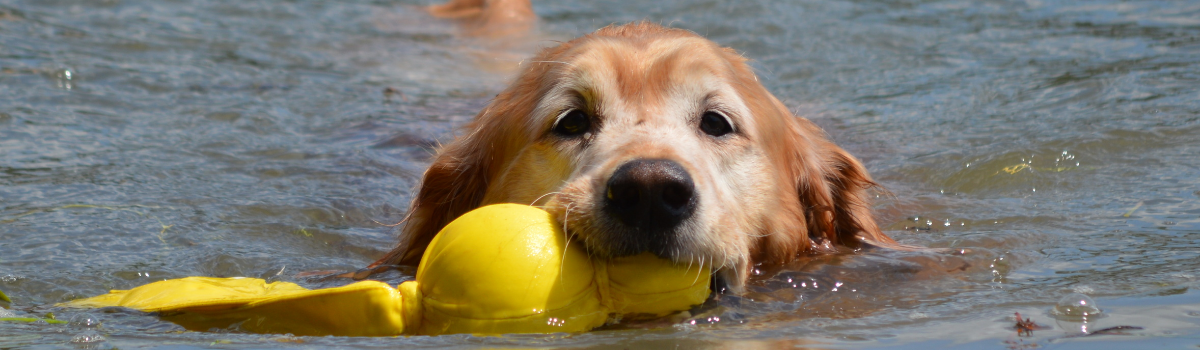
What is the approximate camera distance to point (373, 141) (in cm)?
694

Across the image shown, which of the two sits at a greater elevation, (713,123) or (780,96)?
(713,123)

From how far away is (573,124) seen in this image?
388cm

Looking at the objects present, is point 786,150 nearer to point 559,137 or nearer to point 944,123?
point 559,137

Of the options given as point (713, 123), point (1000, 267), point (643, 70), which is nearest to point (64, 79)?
point (643, 70)

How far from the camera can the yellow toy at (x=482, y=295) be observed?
2879mm

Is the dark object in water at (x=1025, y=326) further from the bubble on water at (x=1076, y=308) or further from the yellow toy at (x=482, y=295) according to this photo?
the yellow toy at (x=482, y=295)

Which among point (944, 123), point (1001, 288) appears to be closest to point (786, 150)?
point (1001, 288)

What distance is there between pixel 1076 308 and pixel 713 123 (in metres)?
1.33

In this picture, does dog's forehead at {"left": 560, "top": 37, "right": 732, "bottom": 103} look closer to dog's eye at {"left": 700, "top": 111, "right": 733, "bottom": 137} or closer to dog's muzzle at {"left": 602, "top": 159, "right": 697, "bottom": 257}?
dog's eye at {"left": 700, "top": 111, "right": 733, "bottom": 137}

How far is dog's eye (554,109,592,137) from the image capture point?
3.86 m

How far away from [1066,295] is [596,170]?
4.63 feet

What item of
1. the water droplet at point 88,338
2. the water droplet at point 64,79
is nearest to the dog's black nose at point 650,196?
the water droplet at point 88,338

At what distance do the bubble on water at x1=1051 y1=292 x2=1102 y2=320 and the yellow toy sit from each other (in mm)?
968

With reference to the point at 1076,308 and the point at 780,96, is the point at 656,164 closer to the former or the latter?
the point at 1076,308
